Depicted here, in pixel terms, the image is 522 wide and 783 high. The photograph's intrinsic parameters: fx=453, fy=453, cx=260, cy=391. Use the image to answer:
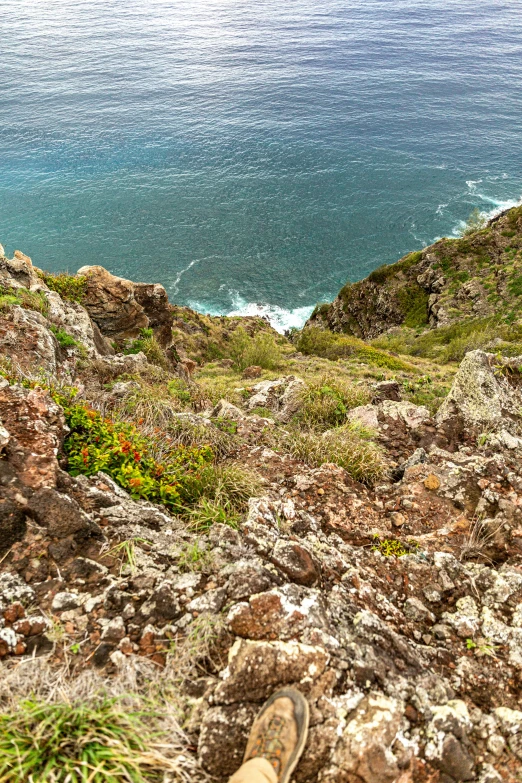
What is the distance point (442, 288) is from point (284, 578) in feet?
159

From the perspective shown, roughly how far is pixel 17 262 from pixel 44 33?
19320 cm

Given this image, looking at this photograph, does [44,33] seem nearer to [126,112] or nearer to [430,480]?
[126,112]

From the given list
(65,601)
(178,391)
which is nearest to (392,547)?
(65,601)

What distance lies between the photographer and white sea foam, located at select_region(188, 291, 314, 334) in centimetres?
5834

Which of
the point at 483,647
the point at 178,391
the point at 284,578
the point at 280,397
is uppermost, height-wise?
the point at 284,578

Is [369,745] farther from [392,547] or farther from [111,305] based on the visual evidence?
[111,305]

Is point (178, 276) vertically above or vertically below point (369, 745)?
below

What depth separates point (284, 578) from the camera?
5414 millimetres

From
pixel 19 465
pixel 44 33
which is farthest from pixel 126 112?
pixel 19 465

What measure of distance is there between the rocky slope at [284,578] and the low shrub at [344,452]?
1.9 inches

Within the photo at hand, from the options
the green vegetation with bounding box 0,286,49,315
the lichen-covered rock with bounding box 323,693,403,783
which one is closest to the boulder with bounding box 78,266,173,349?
the green vegetation with bounding box 0,286,49,315

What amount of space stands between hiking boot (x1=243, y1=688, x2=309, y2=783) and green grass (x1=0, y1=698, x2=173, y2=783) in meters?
0.75

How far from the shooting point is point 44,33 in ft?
513

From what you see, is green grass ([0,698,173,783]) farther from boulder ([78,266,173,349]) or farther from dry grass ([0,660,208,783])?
boulder ([78,266,173,349])
